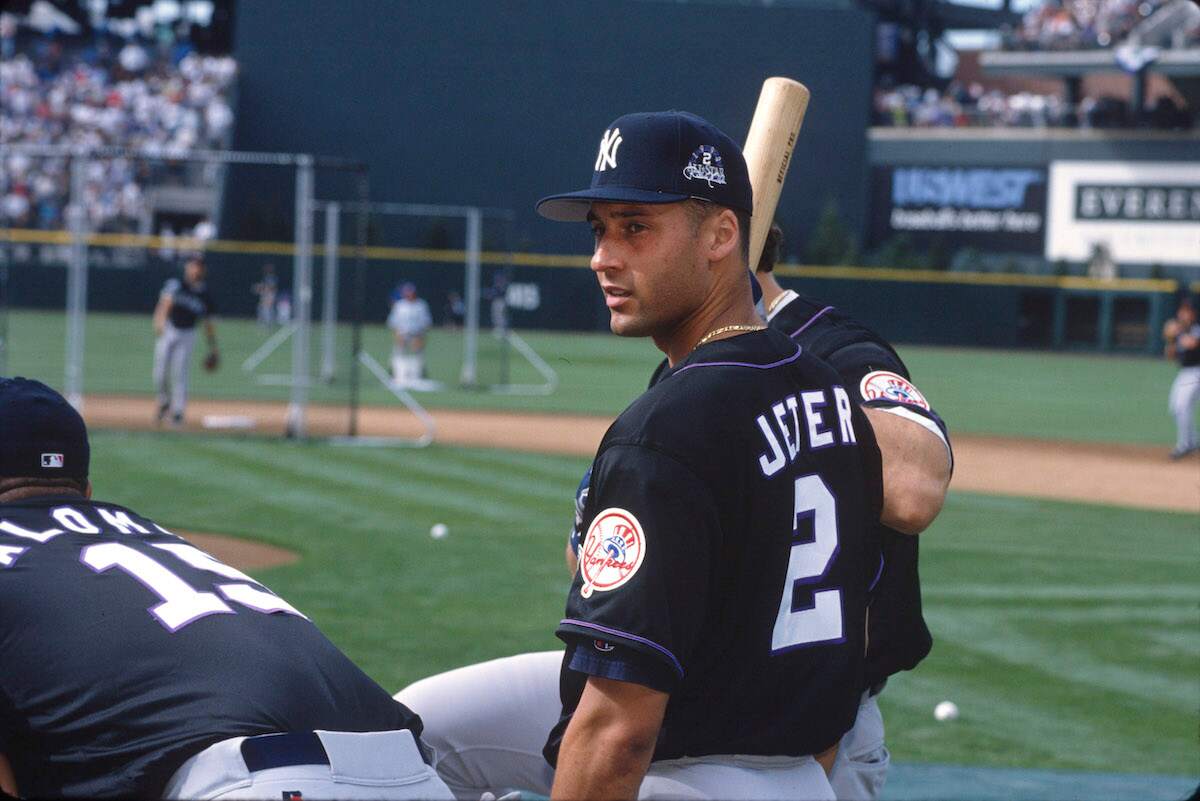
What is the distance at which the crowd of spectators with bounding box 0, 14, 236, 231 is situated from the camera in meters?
36.1

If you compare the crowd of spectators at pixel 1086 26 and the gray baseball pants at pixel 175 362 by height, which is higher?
the crowd of spectators at pixel 1086 26

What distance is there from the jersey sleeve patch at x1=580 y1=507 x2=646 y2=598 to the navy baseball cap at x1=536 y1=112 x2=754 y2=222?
1.81 feet

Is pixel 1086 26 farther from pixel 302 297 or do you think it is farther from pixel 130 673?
pixel 130 673

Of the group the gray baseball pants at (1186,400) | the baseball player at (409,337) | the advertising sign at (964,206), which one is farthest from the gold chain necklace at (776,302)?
the advertising sign at (964,206)

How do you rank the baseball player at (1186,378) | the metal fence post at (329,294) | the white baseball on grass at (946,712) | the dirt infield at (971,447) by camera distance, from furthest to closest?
the metal fence post at (329,294)
the baseball player at (1186,378)
the dirt infield at (971,447)
the white baseball on grass at (946,712)

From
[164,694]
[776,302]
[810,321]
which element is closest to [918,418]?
[810,321]

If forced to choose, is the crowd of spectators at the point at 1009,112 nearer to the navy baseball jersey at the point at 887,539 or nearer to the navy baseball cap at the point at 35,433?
the navy baseball jersey at the point at 887,539

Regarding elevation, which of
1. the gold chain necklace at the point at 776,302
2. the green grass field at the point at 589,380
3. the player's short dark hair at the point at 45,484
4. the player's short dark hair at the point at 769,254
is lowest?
the green grass field at the point at 589,380

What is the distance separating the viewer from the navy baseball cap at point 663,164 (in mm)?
2562

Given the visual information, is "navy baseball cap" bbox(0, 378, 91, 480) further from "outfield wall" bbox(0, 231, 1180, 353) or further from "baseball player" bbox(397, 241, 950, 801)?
"outfield wall" bbox(0, 231, 1180, 353)

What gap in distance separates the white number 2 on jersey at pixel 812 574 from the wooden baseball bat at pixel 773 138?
0.99 m

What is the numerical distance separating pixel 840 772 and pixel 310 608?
5.69 m

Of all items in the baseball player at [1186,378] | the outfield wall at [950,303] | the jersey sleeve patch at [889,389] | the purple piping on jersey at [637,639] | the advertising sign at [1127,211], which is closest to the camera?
the purple piping on jersey at [637,639]

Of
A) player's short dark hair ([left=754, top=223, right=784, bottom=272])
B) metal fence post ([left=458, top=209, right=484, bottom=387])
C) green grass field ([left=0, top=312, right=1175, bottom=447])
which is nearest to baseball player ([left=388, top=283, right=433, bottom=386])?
green grass field ([left=0, top=312, right=1175, bottom=447])
